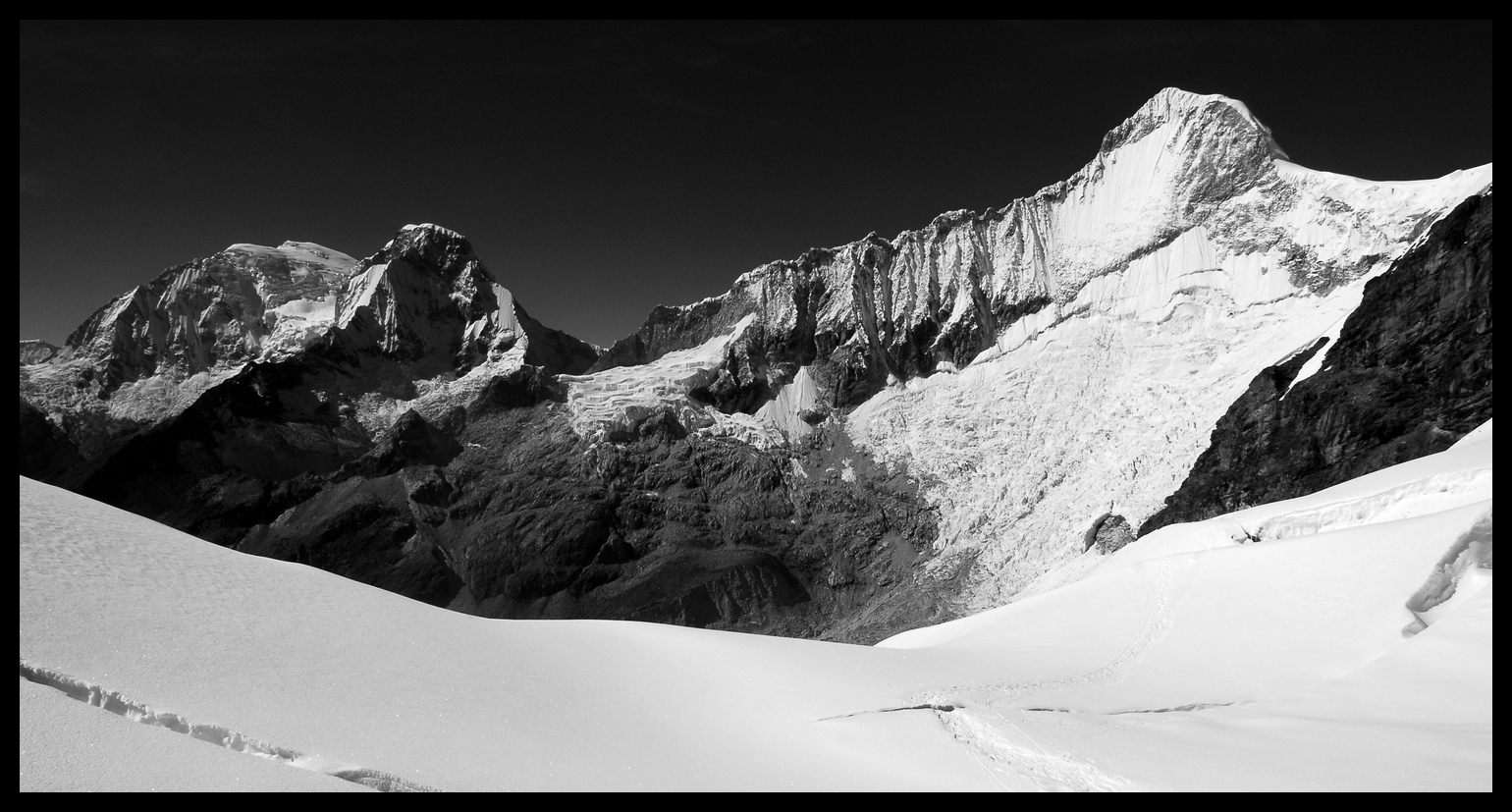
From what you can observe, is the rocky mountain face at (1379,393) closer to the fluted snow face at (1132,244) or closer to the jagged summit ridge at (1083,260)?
the jagged summit ridge at (1083,260)

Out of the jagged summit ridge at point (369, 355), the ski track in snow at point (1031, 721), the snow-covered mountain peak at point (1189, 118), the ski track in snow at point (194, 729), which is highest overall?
the jagged summit ridge at point (369, 355)

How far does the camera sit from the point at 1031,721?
12.7 meters

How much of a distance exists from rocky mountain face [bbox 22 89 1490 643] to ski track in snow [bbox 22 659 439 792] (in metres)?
86.8

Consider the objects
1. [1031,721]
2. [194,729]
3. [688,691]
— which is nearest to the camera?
[194,729]

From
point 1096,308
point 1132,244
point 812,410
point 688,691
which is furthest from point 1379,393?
point 812,410

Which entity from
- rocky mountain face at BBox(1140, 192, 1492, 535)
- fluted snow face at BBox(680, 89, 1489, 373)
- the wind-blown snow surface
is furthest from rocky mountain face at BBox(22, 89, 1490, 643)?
the wind-blown snow surface

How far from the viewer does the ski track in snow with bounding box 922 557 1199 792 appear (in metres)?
10.5

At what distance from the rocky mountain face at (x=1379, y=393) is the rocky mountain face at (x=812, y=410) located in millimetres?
1732

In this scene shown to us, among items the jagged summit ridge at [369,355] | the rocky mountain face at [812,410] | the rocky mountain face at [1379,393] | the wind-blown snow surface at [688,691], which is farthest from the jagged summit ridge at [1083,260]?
the wind-blown snow surface at [688,691]

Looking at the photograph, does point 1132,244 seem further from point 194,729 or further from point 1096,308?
point 194,729

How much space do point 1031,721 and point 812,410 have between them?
148713mm

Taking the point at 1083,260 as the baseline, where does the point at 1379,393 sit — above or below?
below

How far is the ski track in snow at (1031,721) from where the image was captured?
1046 cm

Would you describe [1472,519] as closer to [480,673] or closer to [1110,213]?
[480,673]
